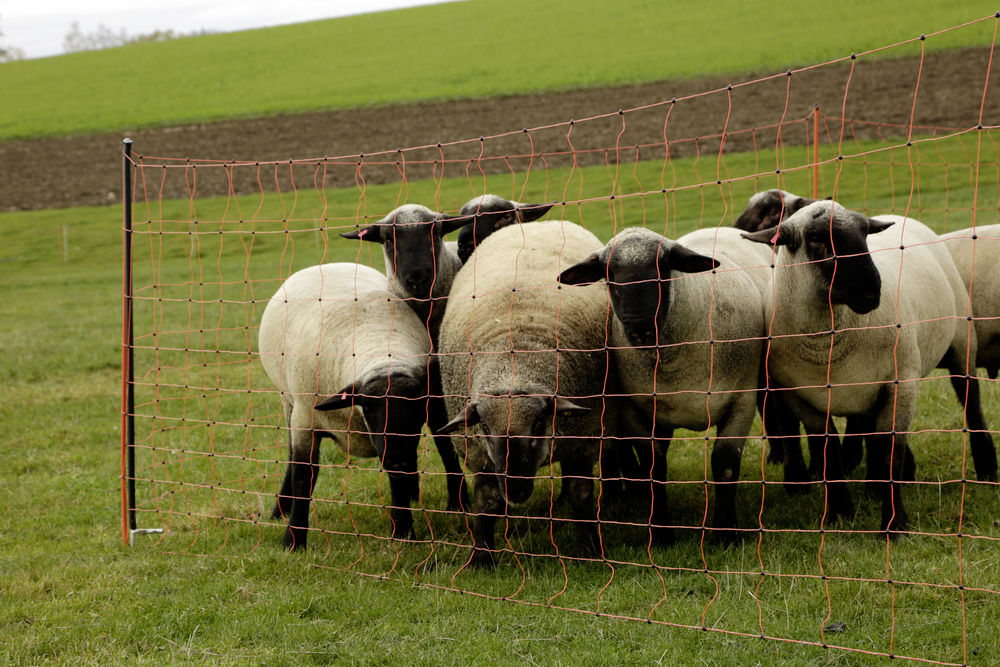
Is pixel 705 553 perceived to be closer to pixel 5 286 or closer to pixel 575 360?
pixel 575 360

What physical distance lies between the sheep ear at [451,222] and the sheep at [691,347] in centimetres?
113

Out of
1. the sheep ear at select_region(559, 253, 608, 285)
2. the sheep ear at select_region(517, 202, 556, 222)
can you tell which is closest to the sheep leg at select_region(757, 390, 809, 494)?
the sheep ear at select_region(559, 253, 608, 285)

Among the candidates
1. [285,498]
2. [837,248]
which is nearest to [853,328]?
[837,248]

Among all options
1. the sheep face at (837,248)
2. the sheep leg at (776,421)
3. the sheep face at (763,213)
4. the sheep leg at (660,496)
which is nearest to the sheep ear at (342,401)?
the sheep leg at (660,496)

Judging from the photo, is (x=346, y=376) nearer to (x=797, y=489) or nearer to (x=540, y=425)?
(x=540, y=425)

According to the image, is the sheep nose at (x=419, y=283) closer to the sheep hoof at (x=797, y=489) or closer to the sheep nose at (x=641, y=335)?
the sheep nose at (x=641, y=335)

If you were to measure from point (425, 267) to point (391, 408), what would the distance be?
99 cm

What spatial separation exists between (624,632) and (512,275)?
2.30 m

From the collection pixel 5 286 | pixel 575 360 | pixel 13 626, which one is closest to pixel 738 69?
pixel 5 286

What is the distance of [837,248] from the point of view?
4613 millimetres

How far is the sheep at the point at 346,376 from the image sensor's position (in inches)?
211

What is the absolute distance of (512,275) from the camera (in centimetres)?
567

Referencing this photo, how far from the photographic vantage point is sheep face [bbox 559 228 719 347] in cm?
477

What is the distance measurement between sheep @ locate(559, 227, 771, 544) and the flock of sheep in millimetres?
12
